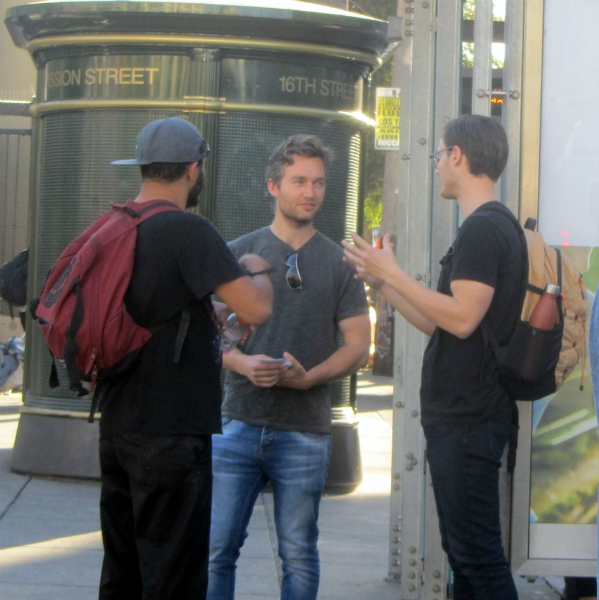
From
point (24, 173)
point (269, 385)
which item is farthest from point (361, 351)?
point (24, 173)

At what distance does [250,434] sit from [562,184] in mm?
1587

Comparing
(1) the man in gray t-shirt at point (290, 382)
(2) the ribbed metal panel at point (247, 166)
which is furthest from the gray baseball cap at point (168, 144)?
(2) the ribbed metal panel at point (247, 166)

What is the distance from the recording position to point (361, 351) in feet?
13.4

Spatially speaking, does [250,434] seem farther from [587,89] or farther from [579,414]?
[587,89]

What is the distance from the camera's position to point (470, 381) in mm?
3576

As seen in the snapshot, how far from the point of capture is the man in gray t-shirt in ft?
12.6

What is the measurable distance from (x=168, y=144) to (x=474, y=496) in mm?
1423

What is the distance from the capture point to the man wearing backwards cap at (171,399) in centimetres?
321

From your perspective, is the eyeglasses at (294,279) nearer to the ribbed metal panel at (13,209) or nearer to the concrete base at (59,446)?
the concrete base at (59,446)

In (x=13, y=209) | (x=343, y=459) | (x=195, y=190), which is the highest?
(x=13, y=209)

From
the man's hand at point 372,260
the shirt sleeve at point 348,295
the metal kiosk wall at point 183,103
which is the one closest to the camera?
the man's hand at point 372,260

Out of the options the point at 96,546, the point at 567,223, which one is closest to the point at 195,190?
the point at 567,223

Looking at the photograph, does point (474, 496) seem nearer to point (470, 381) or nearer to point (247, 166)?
point (470, 381)

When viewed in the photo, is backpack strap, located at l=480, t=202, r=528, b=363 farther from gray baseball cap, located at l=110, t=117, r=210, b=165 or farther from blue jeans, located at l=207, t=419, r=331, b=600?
gray baseball cap, located at l=110, t=117, r=210, b=165
